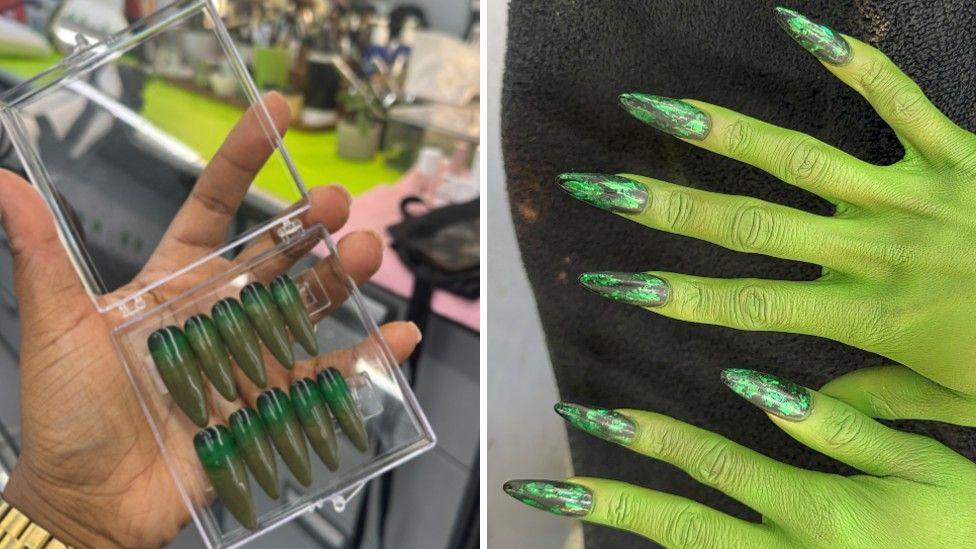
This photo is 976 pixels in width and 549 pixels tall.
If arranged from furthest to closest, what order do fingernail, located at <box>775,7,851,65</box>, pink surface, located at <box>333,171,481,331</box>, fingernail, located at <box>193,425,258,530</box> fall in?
pink surface, located at <box>333,171,481,331</box> → fingernail, located at <box>193,425,258,530</box> → fingernail, located at <box>775,7,851,65</box>

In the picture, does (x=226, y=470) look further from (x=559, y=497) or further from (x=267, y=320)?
(x=559, y=497)

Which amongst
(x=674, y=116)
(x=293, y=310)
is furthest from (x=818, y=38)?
(x=293, y=310)

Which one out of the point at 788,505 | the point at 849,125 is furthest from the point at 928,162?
the point at 788,505

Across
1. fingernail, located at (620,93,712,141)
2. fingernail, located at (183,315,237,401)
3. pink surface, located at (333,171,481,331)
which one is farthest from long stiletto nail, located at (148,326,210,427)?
fingernail, located at (620,93,712,141)

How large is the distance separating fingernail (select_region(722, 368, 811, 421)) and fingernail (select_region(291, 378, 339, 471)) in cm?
23

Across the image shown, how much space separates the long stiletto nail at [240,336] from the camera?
1.16 ft

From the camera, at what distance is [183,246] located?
15.4 inches

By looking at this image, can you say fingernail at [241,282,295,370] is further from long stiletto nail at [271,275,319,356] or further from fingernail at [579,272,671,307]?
fingernail at [579,272,671,307]

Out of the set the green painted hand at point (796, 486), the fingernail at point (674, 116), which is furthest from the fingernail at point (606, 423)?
the fingernail at point (674, 116)

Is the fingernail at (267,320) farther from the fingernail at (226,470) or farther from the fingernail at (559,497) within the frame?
the fingernail at (559,497)

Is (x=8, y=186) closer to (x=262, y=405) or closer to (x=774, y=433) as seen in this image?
(x=262, y=405)

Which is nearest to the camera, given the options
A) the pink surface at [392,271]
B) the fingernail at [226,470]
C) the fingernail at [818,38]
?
the fingernail at [818,38]

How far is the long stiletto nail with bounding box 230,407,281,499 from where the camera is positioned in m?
0.34

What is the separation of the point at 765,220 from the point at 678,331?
88 millimetres
